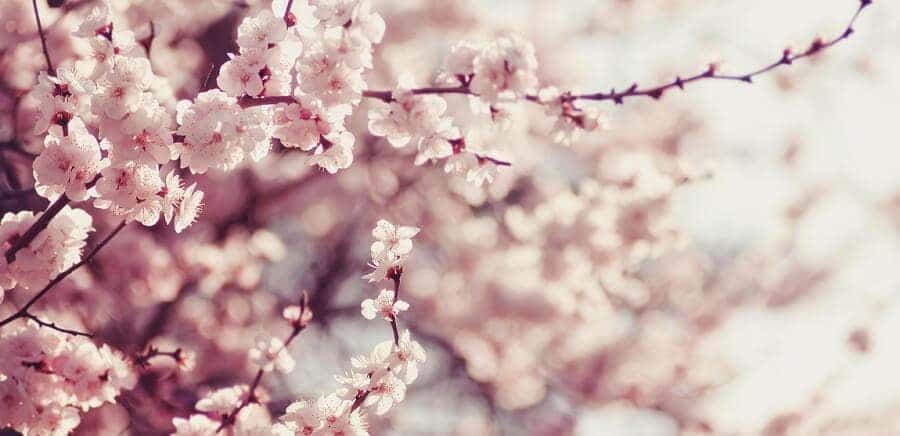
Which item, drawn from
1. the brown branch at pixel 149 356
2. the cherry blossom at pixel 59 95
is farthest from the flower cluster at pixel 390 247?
the cherry blossom at pixel 59 95

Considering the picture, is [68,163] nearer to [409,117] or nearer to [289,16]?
[289,16]

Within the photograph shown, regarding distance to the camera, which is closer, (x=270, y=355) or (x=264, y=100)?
(x=264, y=100)

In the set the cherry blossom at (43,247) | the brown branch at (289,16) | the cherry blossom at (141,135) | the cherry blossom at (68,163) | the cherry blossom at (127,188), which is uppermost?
the brown branch at (289,16)

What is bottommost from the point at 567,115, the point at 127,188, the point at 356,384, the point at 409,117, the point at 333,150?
the point at 127,188

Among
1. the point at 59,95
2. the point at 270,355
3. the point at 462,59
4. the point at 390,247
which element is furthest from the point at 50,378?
the point at 462,59

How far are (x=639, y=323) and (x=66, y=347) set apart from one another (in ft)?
14.9

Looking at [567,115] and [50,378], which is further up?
[567,115]

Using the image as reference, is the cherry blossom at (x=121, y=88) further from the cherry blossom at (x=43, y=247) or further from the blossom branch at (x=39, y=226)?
the cherry blossom at (x=43, y=247)

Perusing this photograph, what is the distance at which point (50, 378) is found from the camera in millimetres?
2326

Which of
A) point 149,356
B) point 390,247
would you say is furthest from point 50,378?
point 390,247

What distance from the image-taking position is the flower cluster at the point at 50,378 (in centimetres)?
225

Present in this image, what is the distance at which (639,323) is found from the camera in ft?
19.0

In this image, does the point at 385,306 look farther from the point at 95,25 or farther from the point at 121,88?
the point at 95,25

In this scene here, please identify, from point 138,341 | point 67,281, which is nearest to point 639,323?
point 138,341
